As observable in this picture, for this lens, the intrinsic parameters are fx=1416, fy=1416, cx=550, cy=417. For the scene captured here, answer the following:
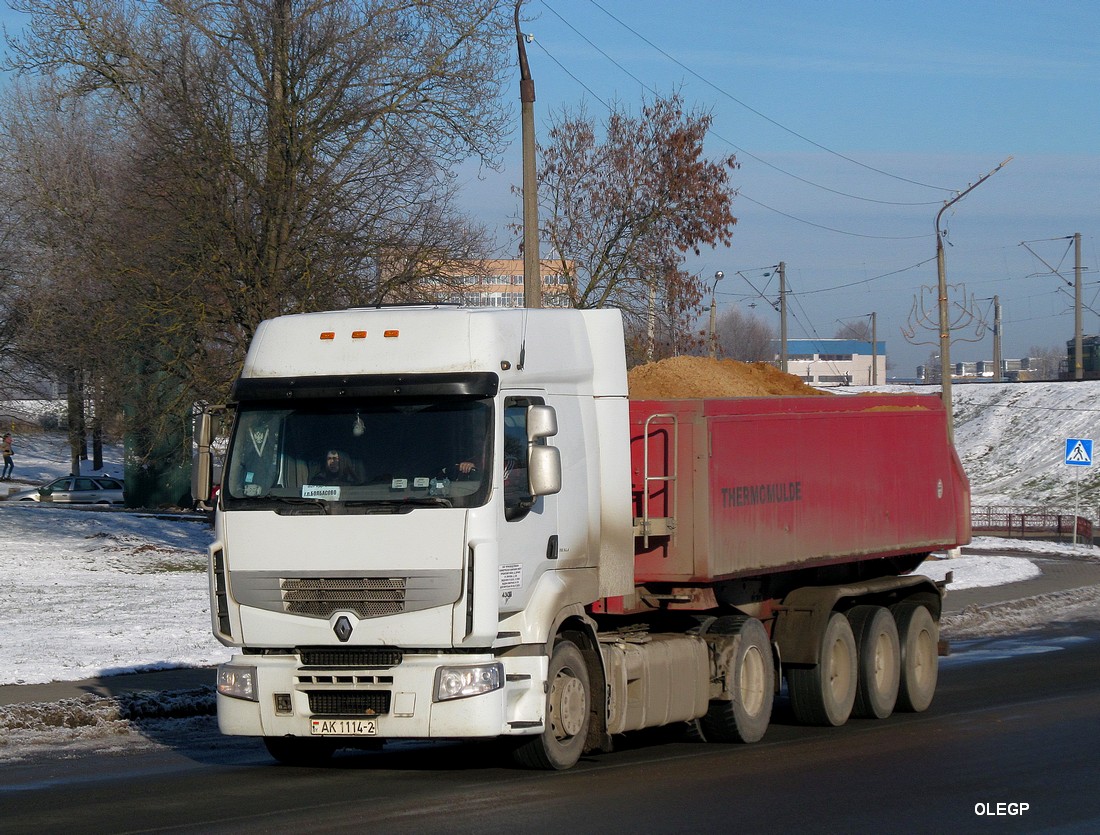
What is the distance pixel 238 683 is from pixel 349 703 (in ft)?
2.65

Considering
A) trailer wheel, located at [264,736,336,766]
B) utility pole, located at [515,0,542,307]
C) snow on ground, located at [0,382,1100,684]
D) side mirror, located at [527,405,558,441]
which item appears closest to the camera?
side mirror, located at [527,405,558,441]

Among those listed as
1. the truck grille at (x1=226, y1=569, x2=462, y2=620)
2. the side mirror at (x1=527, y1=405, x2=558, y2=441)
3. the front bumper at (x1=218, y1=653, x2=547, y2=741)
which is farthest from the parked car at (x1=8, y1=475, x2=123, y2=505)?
the side mirror at (x1=527, y1=405, x2=558, y2=441)

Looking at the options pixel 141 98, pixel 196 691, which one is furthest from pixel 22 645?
pixel 141 98

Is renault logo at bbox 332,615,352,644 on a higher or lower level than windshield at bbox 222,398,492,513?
lower

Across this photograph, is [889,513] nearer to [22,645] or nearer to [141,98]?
[22,645]

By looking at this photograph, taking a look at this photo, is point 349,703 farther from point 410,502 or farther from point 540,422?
point 540,422

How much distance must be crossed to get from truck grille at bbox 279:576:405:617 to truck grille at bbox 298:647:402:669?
25 centimetres

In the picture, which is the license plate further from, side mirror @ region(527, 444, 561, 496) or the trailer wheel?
side mirror @ region(527, 444, 561, 496)

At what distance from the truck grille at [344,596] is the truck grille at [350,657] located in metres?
0.25

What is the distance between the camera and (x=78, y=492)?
54875 mm

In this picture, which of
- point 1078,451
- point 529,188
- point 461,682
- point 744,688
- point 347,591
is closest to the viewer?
point 461,682

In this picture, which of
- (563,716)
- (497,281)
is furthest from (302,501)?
(497,281)

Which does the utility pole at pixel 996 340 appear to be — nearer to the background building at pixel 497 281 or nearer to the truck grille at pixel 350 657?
the background building at pixel 497 281

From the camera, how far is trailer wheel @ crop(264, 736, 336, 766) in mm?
10219
